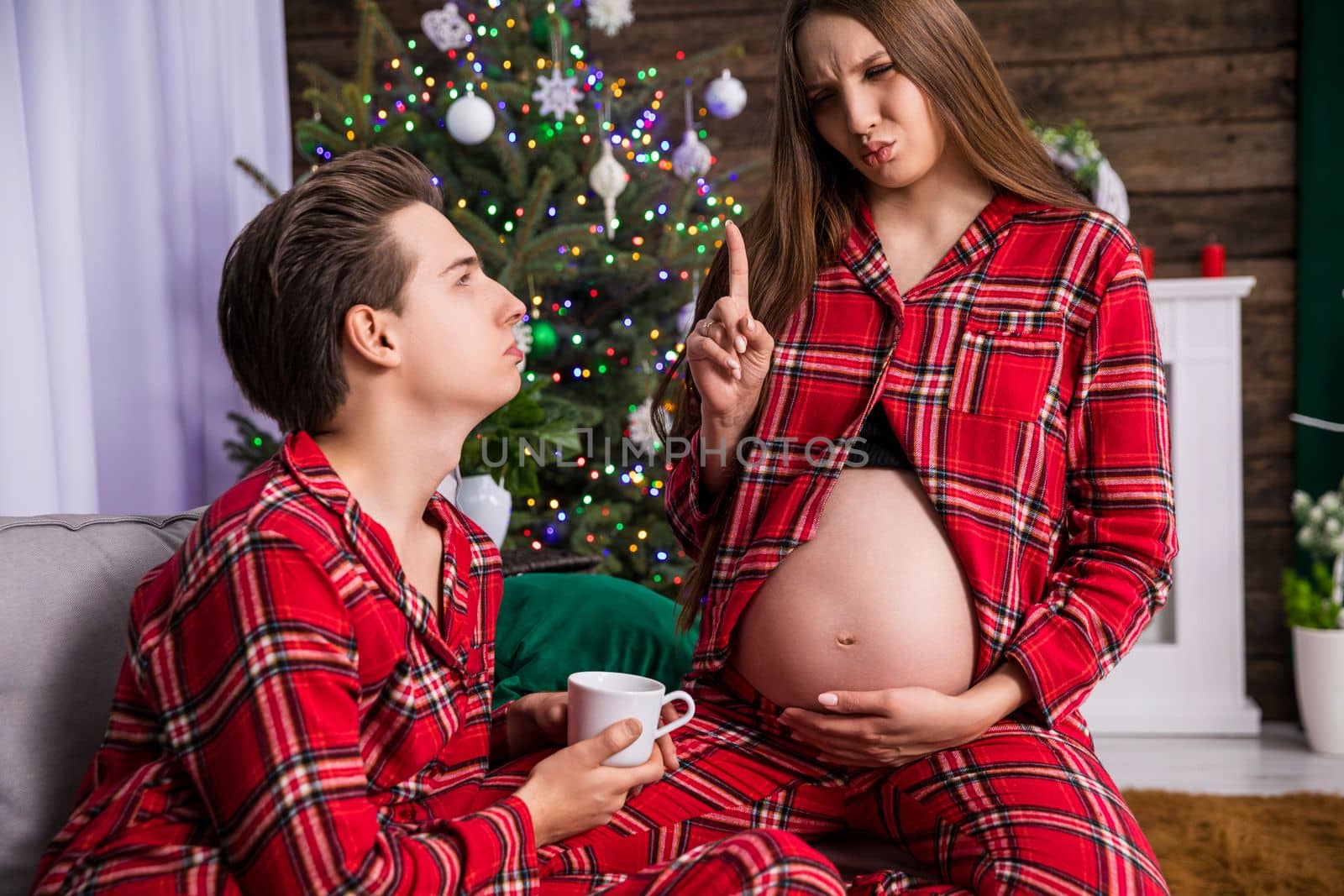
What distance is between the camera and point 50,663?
3.40ft

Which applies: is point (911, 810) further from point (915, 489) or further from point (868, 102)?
point (868, 102)

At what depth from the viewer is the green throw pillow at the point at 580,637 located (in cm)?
159

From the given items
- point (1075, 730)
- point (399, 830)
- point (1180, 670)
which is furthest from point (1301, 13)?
point (399, 830)

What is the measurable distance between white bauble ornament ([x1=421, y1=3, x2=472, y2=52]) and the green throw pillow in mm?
1747

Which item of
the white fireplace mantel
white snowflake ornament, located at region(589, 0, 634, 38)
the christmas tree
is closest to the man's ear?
the christmas tree

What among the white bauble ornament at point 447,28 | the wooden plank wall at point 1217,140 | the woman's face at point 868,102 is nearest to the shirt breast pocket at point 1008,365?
the woman's face at point 868,102

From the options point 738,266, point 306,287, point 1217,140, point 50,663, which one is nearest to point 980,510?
point 738,266

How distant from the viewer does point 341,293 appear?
1.03 m

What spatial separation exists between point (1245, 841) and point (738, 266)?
1853 millimetres

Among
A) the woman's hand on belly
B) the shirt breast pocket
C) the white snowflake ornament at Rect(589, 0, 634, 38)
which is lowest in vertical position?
the woman's hand on belly

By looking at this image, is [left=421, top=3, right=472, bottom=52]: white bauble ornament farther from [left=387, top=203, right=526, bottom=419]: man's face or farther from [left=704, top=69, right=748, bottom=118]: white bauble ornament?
[left=387, top=203, right=526, bottom=419]: man's face

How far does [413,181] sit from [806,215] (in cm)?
53

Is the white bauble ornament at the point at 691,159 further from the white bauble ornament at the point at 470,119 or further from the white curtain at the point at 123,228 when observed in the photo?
the white curtain at the point at 123,228

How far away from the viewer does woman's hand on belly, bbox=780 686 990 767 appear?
1109 millimetres
